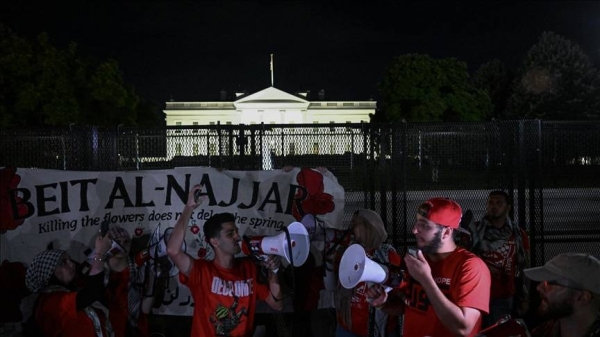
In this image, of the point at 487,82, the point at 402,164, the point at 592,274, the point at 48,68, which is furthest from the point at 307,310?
the point at 487,82

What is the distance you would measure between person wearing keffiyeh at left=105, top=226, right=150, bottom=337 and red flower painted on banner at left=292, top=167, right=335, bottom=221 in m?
1.73

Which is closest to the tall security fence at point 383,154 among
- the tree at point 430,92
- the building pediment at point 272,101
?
the tree at point 430,92

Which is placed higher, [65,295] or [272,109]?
[272,109]

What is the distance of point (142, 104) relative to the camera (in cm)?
7294

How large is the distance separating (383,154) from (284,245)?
9.21ft

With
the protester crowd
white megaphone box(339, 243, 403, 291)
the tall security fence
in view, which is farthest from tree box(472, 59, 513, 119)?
white megaphone box(339, 243, 403, 291)

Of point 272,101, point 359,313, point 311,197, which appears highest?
point 272,101

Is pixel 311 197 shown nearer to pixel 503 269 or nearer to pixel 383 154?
pixel 383 154

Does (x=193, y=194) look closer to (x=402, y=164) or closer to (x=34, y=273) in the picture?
(x=34, y=273)

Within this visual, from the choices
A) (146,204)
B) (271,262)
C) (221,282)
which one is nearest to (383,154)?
(146,204)

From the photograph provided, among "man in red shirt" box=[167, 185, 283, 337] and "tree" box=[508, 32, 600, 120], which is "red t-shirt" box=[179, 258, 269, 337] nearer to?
"man in red shirt" box=[167, 185, 283, 337]

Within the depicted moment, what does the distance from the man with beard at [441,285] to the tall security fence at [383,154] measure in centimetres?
281

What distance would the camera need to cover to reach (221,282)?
4.58 metres

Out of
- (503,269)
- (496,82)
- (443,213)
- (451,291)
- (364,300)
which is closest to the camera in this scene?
(451,291)
